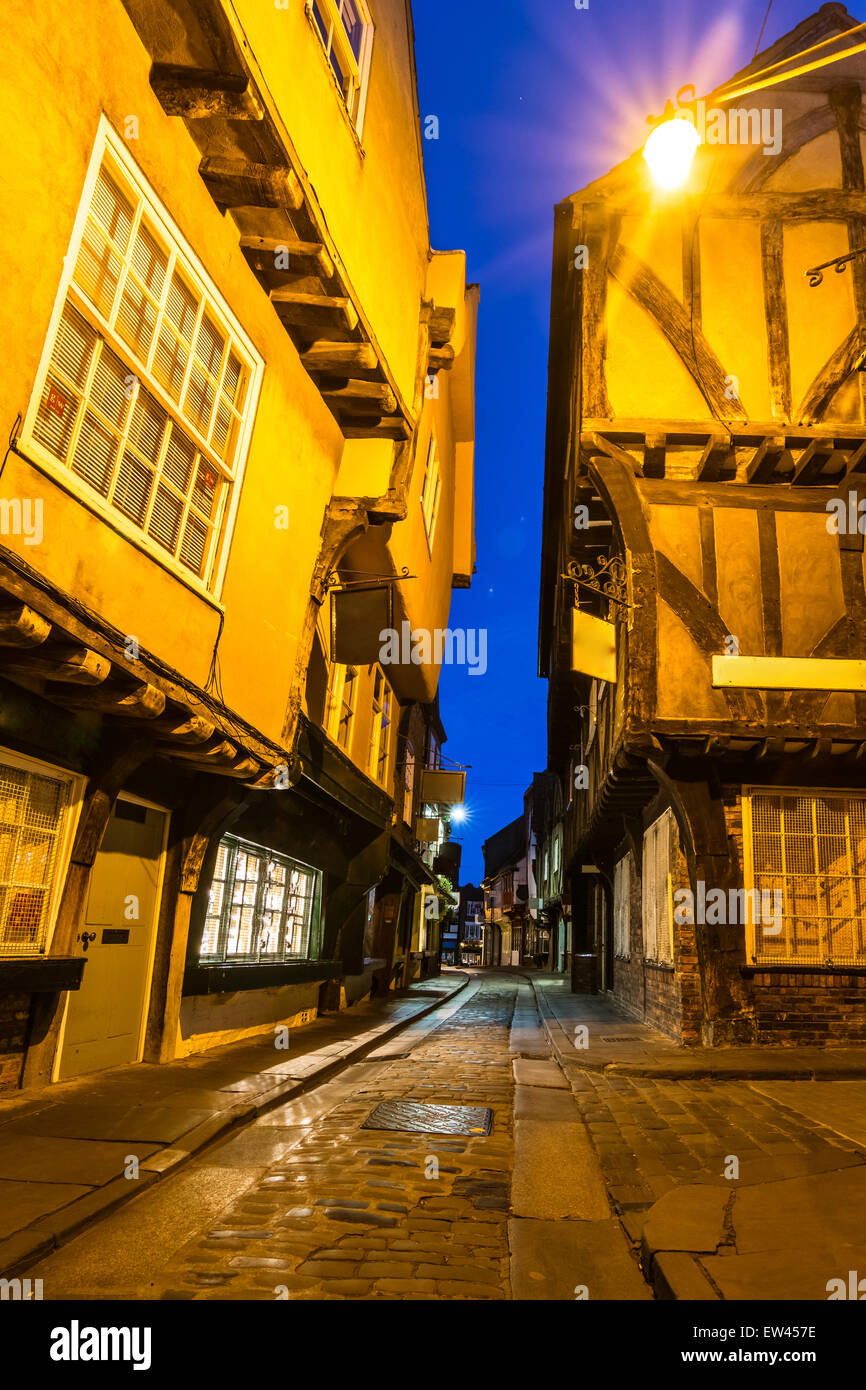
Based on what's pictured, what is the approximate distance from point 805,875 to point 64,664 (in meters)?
8.37

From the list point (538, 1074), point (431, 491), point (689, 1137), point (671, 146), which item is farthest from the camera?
point (431, 491)

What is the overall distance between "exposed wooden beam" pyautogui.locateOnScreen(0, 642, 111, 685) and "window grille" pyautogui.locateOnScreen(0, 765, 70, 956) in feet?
4.30

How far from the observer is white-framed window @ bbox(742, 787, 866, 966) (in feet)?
31.4

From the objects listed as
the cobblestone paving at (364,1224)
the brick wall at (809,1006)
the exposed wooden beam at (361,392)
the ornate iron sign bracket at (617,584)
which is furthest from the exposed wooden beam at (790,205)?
the cobblestone paving at (364,1224)

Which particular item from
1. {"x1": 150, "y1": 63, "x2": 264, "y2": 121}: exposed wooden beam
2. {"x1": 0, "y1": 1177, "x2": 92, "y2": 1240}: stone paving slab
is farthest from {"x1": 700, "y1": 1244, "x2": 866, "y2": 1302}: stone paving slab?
{"x1": 150, "y1": 63, "x2": 264, "y2": 121}: exposed wooden beam

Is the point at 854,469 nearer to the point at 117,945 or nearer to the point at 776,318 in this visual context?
the point at 776,318

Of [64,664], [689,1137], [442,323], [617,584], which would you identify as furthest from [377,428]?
[689,1137]

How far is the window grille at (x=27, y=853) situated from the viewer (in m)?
5.72

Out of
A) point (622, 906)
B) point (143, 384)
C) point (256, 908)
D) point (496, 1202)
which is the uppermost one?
point (143, 384)

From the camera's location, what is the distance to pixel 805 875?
9719 mm

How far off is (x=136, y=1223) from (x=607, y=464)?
9317mm

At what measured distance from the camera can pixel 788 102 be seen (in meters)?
11.9

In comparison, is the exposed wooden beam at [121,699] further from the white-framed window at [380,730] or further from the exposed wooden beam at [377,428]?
the white-framed window at [380,730]
